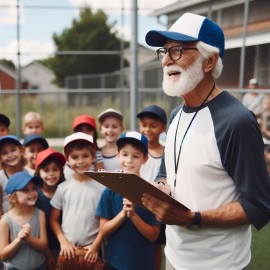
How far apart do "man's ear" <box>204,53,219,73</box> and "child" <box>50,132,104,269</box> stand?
1.31m

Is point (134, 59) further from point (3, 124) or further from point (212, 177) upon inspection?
point (212, 177)

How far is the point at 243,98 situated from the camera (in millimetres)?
5844

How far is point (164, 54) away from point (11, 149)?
6.04 feet

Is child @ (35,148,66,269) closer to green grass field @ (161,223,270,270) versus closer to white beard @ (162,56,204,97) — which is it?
green grass field @ (161,223,270,270)

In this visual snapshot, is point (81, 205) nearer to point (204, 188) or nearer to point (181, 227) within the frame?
point (181, 227)

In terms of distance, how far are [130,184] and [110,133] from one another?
2159 mm

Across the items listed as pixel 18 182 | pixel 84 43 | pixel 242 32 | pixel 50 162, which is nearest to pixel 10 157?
pixel 50 162

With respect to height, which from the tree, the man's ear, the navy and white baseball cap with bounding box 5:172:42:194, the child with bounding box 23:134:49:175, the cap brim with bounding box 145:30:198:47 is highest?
the tree

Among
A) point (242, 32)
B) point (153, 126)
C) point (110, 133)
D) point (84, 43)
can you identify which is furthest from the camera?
point (84, 43)

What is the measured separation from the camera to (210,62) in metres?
1.67

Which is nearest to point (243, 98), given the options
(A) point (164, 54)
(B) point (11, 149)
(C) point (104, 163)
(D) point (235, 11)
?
(D) point (235, 11)

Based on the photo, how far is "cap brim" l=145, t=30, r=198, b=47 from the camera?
5.32 feet

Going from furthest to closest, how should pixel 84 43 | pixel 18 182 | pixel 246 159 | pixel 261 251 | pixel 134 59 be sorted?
pixel 84 43 → pixel 134 59 → pixel 261 251 → pixel 18 182 → pixel 246 159

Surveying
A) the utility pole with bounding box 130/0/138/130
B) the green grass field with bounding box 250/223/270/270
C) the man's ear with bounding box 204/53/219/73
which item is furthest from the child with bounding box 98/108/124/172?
the man's ear with bounding box 204/53/219/73
